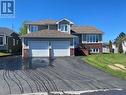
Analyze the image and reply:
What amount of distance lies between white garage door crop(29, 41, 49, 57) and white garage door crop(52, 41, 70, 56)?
1.22 metres

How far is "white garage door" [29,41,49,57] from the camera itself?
137 feet

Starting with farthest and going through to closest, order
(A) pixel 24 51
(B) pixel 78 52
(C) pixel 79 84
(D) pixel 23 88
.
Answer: (B) pixel 78 52, (A) pixel 24 51, (C) pixel 79 84, (D) pixel 23 88

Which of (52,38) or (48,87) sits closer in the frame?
(48,87)

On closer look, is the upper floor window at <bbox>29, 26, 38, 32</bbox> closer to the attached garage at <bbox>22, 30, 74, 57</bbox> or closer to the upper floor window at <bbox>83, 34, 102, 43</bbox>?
the attached garage at <bbox>22, 30, 74, 57</bbox>

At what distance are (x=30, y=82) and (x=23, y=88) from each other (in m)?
1.81

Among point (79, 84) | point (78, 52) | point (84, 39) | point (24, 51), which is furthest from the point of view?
point (84, 39)

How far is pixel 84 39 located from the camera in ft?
174

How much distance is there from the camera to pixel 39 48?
42.1 meters

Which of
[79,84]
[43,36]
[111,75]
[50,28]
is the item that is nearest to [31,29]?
[50,28]

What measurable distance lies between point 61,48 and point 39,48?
3.33 m

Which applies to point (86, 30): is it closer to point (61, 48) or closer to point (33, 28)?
point (33, 28)

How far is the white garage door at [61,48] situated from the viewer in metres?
42.8

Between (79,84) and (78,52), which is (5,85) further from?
(78,52)

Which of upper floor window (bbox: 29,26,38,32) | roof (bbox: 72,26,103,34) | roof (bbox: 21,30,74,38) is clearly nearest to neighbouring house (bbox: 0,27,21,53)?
upper floor window (bbox: 29,26,38,32)
